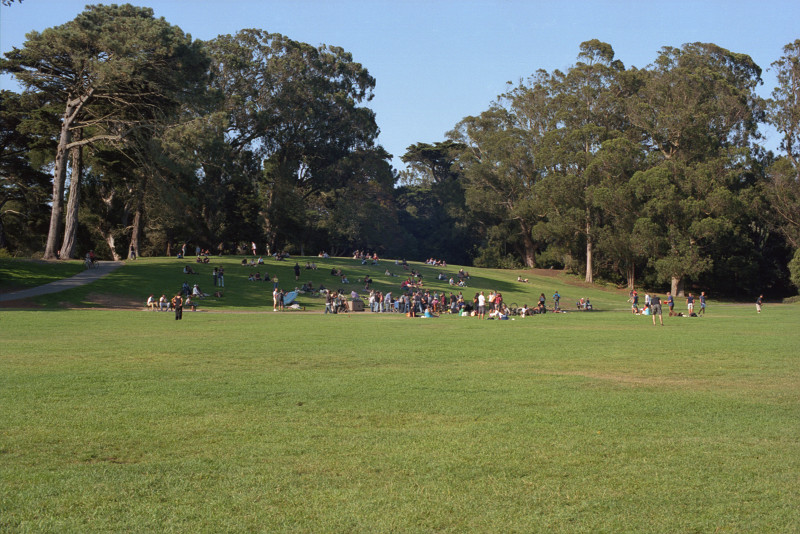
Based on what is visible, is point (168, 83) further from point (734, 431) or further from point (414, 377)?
point (734, 431)

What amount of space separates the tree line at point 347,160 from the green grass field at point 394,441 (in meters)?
32.0

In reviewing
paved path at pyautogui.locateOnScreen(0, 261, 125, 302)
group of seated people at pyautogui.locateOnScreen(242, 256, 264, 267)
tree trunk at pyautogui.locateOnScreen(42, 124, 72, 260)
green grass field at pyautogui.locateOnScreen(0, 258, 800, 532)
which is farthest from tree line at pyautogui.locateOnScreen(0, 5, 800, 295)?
green grass field at pyautogui.locateOnScreen(0, 258, 800, 532)

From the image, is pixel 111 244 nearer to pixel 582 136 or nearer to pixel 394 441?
pixel 582 136

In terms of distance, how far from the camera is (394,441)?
7.61 metres

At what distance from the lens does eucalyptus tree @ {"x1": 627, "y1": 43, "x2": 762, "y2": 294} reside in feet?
188

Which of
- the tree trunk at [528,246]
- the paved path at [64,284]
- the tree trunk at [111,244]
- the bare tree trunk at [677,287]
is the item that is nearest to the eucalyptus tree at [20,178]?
the tree trunk at [111,244]

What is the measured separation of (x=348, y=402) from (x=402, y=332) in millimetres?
13247

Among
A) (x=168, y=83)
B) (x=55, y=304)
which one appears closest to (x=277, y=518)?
(x=55, y=304)

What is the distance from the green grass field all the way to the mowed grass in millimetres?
30

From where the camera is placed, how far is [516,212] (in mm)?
74812

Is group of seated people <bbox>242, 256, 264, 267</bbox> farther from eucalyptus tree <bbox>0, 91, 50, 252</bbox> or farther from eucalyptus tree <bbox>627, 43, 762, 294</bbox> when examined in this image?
eucalyptus tree <bbox>627, 43, 762, 294</bbox>

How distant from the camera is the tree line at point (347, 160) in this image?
43.9 metres

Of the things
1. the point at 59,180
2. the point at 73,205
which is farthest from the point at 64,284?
the point at 73,205

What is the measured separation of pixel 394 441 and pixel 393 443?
87 millimetres
